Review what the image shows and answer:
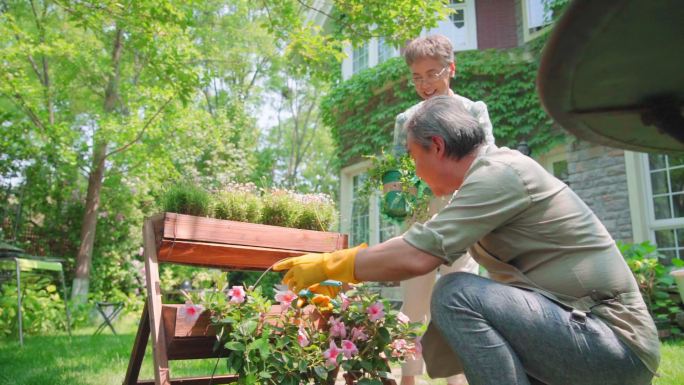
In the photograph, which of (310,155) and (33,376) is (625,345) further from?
(310,155)

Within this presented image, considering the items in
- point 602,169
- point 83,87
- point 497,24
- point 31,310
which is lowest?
point 31,310

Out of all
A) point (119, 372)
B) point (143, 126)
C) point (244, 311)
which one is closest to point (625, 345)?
point (244, 311)

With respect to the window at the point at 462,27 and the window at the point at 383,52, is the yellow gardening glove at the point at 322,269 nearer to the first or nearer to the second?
the window at the point at 462,27

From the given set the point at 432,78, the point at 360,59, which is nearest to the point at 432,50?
the point at 432,78

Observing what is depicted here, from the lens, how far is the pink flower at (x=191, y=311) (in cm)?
175

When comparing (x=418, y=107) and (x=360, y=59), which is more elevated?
(x=360, y=59)

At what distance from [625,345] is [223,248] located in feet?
4.38

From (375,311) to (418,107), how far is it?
1.00 meters

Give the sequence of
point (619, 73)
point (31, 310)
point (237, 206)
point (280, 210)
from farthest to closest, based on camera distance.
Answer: point (31, 310), point (280, 210), point (237, 206), point (619, 73)

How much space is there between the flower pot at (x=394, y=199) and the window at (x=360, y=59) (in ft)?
26.1

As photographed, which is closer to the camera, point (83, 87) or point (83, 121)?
point (83, 87)

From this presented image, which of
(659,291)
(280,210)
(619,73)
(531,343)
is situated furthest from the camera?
(659,291)

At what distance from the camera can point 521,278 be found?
1497 mm

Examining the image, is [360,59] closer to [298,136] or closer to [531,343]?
[531,343]
